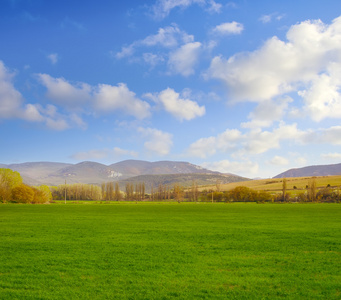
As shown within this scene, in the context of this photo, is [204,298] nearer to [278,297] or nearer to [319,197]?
[278,297]

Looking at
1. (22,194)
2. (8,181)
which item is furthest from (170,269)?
(8,181)

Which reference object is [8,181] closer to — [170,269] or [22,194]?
[22,194]

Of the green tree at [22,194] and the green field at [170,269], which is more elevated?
the green field at [170,269]

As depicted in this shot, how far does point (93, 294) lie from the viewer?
28.5 feet

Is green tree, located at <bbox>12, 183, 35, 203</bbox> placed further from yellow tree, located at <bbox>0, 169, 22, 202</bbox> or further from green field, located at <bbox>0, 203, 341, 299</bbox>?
green field, located at <bbox>0, 203, 341, 299</bbox>

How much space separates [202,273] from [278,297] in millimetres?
3125

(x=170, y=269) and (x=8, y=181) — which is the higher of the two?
Answer: (x=8, y=181)

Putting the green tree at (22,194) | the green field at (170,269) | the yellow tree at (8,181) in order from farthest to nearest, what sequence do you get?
the yellow tree at (8,181)
the green tree at (22,194)
the green field at (170,269)

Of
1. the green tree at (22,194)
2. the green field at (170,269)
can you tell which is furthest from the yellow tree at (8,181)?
the green field at (170,269)

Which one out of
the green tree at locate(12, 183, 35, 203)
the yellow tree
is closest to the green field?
the green tree at locate(12, 183, 35, 203)

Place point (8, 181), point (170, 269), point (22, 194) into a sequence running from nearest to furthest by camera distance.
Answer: point (170, 269) → point (22, 194) → point (8, 181)

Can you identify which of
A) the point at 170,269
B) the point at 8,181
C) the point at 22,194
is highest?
the point at 8,181

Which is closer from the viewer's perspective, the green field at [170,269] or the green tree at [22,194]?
the green field at [170,269]

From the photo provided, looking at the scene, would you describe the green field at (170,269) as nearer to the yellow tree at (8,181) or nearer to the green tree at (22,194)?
the green tree at (22,194)
